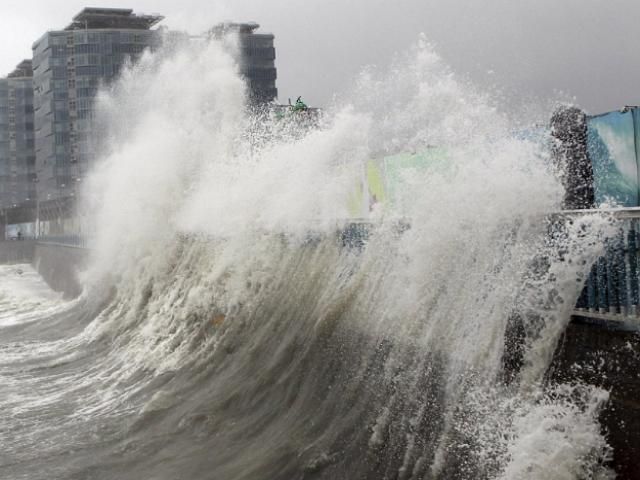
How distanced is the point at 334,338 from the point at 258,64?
84.9m

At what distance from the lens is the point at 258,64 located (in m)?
89.6

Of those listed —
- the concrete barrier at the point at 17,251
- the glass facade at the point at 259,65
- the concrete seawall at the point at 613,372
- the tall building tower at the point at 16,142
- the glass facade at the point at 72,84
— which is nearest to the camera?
the concrete seawall at the point at 613,372

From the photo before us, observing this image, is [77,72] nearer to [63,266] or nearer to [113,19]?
[113,19]

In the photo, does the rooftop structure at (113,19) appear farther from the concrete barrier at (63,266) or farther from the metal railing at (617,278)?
the metal railing at (617,278)

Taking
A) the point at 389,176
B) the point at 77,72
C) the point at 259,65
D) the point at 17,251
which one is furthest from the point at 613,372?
the point at 77,72

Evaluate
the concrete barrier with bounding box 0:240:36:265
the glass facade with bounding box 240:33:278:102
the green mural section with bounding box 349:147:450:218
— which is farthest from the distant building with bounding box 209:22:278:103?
the green mural section with bounding box 349:147:450:218

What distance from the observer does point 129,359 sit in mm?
12383

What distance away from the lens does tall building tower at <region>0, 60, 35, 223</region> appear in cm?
11044

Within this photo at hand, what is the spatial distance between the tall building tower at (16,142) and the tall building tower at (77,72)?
18.0 meters

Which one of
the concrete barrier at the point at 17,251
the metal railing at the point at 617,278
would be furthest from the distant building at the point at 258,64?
the metal railing at the point at 617,278

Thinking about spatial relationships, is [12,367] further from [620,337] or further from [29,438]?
[620,337]

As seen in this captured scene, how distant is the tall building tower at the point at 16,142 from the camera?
110m

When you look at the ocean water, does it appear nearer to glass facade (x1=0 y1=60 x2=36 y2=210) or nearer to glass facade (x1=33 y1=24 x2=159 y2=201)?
glass facade (x1=33 y1=24 x2=159 y2=201)

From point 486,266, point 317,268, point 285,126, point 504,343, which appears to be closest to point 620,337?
point 504,343
